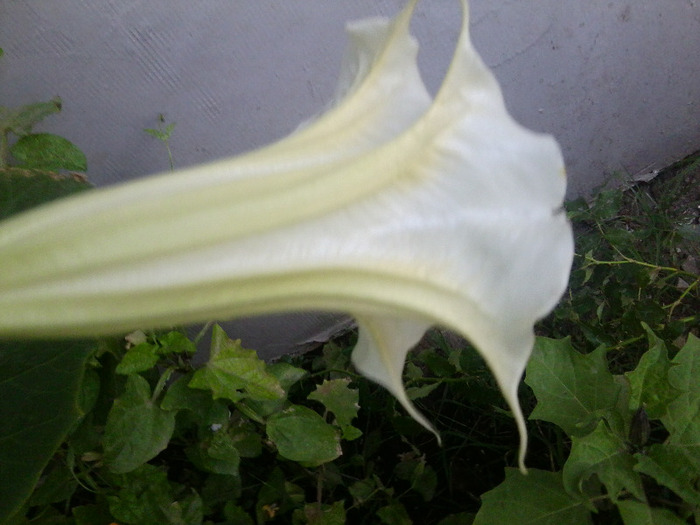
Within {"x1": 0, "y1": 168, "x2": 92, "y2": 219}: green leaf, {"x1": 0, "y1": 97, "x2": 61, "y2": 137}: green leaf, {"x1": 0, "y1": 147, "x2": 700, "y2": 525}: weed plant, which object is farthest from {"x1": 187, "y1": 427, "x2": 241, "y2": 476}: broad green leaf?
{"x1": 0, "y1": 97, "x2": 61, "y2": 137}: green leaf

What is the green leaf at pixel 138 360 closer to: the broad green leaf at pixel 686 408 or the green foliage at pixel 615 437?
the green foliage at pixel 615 437

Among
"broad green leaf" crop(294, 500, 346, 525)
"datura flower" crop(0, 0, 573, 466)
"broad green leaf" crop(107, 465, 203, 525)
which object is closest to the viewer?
"datura flower" crop(0, 0, 573, 466)

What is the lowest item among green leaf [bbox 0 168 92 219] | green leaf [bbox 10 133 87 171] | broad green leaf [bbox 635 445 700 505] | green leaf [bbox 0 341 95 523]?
broad green leaf [bbox 635 445 700 505]

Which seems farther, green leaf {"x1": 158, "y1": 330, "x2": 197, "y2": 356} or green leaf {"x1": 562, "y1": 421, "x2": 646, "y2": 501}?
green leaf {"x1": 158, "y1": 330, "x2": 197, "y2": 356}

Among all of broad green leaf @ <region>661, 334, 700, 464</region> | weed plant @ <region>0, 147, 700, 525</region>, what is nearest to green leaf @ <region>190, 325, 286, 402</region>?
weed plant @ <region>0, 147, 700, 525</region>

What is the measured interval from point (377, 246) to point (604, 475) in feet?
1.42

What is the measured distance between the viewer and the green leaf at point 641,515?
1.87ft

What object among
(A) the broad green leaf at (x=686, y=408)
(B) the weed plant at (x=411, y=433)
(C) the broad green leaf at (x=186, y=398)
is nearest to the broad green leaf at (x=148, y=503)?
(B) the weed plant at (x=411, y=433)

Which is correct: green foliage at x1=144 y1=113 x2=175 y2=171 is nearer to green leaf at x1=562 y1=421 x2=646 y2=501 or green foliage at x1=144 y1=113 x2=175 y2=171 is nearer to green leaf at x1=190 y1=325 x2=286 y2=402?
green leaf at x1=190 y1=325 x2=286 y2=402

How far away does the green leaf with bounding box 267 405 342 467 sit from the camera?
72 centimetres

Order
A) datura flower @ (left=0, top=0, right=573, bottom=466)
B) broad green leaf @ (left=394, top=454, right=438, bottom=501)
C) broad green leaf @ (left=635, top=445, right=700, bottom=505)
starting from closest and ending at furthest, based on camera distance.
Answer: datura flower @ (left=0, top=0, right=573, bottom=466) → broad green leaf @ (left=635, top=445, right=700, bottom=505) → broad green leaf @ (left=394, top=454, right=438, bottom=501)

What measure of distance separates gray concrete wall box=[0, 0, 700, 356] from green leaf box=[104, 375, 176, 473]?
43cm

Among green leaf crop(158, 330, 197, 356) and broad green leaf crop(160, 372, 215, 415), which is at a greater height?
green leaf crop(158, 330, 197, 356)

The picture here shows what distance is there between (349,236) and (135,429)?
456 millimetres
